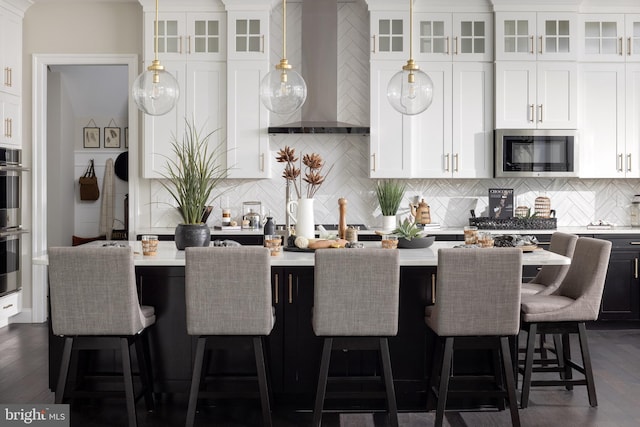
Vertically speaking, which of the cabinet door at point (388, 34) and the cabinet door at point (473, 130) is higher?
the cabinet door at point (388, 34)

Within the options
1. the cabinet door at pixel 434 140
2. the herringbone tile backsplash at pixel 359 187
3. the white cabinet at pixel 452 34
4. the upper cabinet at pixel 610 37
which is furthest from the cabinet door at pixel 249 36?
the upper cabinet at pixel 610 37

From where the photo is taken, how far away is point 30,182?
6.07m

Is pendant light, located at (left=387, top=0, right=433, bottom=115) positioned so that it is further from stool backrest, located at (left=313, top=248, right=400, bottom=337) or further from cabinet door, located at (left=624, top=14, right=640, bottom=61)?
cabinet door, located at (left=624, top=14, right=640, bottom=61)

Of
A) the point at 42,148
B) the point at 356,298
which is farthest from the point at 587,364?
the point at 42,148

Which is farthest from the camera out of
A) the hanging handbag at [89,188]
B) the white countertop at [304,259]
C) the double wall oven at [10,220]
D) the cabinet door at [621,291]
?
the hanging handbag at [89,188]

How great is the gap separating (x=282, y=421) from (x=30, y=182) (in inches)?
158

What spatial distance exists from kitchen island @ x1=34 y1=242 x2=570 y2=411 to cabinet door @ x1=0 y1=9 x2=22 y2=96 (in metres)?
3.26

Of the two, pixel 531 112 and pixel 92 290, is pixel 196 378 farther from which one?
pixel 531 112

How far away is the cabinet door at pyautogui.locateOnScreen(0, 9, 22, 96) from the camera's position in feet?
18.6

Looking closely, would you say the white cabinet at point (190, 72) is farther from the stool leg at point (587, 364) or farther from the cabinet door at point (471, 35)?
the stool leg at point (587, 364)

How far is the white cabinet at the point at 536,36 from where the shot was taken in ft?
19.1

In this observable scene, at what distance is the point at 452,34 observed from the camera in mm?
5871

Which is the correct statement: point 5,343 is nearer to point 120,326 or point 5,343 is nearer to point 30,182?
point 30,182

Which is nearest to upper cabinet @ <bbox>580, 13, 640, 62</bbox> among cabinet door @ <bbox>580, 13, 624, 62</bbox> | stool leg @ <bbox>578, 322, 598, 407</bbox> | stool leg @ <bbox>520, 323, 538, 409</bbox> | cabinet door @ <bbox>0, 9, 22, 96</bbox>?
cabinet door @ <bbox>580, 13, 624, 62</bbox>
